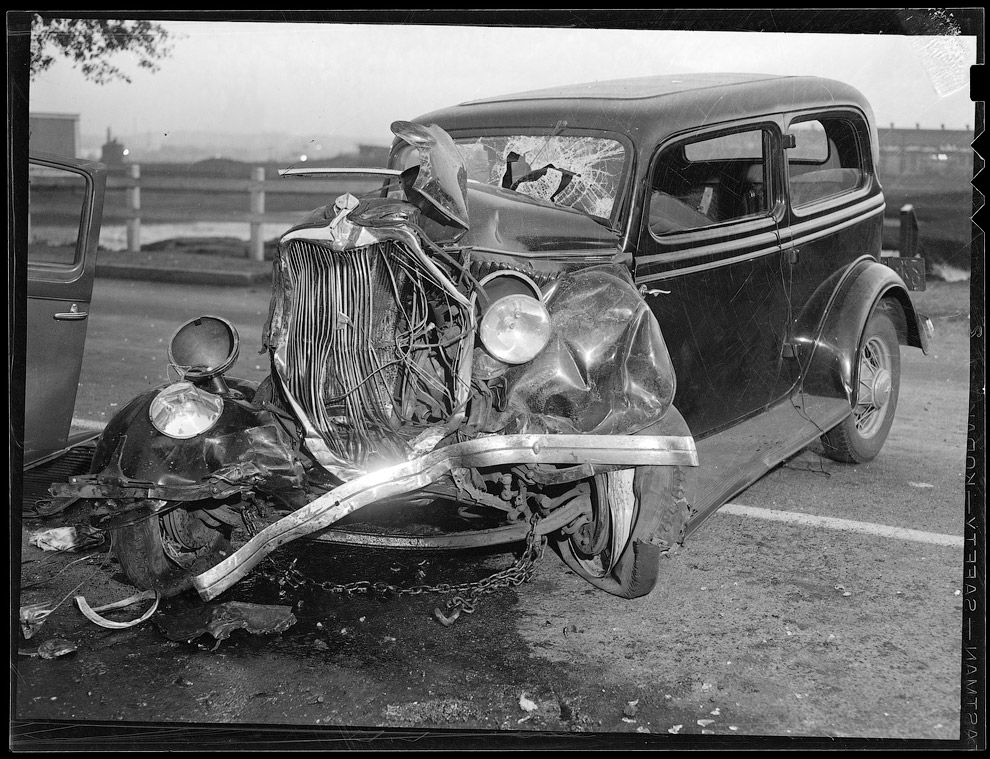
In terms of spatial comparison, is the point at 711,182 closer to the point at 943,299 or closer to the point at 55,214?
the point at 943,299

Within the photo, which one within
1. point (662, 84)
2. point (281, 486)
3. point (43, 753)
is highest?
point (662, 84)

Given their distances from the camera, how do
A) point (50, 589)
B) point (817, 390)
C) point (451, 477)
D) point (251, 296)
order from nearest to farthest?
point (451, 477), point (50, 589), point (817, 390), point (251, 296)

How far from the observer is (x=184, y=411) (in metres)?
3.23

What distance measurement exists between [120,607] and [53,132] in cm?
175

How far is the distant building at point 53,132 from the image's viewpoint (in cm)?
290

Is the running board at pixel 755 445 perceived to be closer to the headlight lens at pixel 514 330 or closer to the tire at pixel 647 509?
the tire at pixel 647 509

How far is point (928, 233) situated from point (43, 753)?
344 cm

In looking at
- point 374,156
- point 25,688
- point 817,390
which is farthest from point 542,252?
point 25,688

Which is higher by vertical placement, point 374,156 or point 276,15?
point 276,15

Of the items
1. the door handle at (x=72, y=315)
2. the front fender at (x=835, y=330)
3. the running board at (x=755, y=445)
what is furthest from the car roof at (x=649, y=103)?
the door handle at (x=72, y=315)

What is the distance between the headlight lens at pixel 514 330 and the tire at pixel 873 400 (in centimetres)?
261

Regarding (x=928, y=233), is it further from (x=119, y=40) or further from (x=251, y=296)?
(x=251, y=296)

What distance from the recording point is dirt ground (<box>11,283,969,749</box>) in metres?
2.70

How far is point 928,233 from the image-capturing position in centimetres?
329
